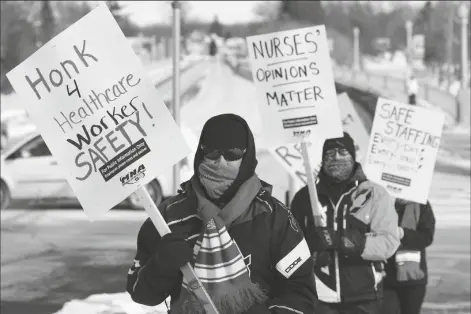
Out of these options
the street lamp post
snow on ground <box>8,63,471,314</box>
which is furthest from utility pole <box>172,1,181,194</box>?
snow on ground <box>8,63,471,314</box>

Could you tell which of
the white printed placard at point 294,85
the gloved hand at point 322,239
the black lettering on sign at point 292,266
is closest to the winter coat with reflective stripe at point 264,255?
the black lettering on sign at point 292,266

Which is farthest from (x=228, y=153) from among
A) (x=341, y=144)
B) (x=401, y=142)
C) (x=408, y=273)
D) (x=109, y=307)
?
(x=109, y=307)

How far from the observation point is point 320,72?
7379mm

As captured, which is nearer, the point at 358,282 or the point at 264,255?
the point at 264,255

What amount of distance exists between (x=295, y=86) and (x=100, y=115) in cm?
326

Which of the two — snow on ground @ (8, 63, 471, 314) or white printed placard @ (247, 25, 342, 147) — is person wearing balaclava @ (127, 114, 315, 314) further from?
snow on ground @ (8, 63, 471, 314)

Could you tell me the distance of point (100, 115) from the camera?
4184 mm

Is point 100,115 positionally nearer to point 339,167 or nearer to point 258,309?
point 258,309

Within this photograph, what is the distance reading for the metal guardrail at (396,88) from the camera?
145ft

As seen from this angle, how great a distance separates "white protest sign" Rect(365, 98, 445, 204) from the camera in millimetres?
7785

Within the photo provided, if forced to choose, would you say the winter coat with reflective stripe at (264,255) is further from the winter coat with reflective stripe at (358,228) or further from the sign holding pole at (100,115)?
the winter coat with reflective stripe at (358,228)

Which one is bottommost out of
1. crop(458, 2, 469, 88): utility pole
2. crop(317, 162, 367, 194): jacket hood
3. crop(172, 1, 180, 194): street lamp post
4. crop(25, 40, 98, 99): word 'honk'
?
crop(458, 2, 469, 88): utility pole

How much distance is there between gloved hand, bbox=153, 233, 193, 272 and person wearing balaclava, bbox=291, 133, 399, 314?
2173 mm

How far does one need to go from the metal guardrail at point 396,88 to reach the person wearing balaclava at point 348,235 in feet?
116
